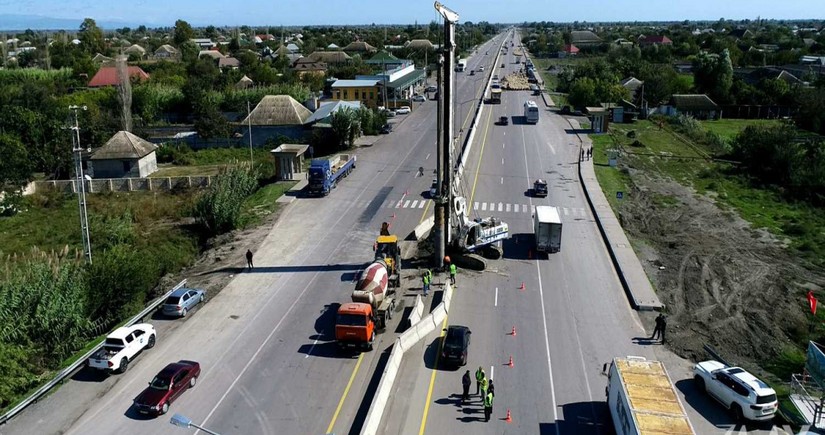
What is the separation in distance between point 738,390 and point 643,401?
16.9 ft

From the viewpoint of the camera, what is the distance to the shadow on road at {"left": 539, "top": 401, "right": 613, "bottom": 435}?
76.8ft

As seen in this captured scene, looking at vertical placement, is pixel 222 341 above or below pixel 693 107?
below

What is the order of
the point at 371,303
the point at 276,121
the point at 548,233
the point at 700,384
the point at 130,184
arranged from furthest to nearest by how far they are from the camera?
the point at 276,121
the point at 130,184
the point at 548,233
the point at 371,303
the point at 700,384

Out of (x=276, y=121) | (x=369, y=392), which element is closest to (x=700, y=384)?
(x=369, y=392)

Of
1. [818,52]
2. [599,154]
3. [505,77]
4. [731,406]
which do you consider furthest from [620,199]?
[818,52]

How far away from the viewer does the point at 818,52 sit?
179375mm

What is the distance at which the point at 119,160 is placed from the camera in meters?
A: 63.3

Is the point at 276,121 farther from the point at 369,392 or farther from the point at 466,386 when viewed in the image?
the point at 466,386

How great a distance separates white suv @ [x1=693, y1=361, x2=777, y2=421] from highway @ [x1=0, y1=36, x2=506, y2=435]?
1329 centimetres

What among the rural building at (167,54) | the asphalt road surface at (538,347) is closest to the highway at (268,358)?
the asphalt road surface at (538,347)

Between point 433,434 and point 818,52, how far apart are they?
198113mm

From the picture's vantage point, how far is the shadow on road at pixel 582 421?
2341cm

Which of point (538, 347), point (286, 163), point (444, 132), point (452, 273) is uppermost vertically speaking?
point (444, 132)

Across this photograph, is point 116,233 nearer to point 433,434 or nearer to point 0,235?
point 0,235
